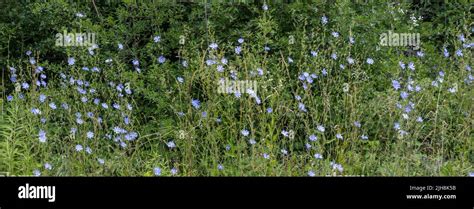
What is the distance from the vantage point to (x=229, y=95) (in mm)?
5492

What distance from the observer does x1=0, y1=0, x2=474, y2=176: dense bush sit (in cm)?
512

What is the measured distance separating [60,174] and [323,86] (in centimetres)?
225

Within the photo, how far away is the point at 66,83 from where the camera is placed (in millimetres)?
6188

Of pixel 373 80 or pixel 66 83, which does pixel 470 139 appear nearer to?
pixel 373 80

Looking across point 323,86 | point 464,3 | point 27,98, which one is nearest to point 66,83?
point 27,98

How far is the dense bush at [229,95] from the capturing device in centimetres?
512

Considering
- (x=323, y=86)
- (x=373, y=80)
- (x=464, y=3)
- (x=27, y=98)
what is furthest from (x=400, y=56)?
(x=27, y=98)

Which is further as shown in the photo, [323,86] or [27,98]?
[27,98]

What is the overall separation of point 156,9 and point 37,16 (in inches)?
47.5
